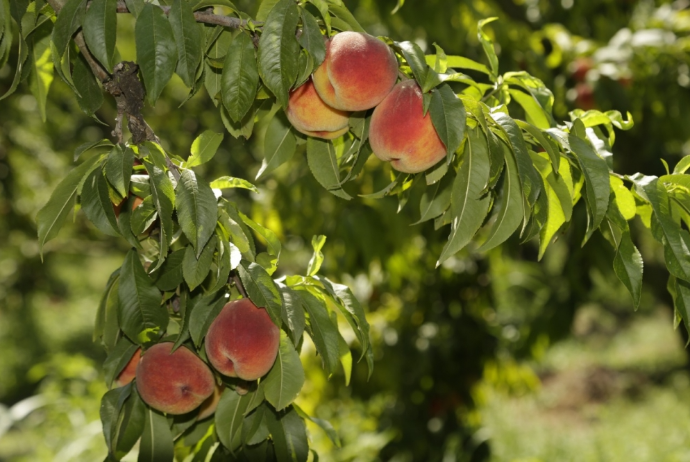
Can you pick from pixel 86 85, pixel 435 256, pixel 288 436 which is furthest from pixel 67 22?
pixel 435 256

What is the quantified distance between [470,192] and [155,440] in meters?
0.52

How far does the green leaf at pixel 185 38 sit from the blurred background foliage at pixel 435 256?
0.81 ft

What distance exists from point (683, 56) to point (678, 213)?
1551 millimetres

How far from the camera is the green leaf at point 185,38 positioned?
31.8 inches

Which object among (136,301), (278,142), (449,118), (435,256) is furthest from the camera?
(435,256)

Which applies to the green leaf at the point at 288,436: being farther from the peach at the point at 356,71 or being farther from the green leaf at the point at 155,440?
the peach at the point at 356,71

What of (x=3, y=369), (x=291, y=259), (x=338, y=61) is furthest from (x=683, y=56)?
(x=3, y=369)

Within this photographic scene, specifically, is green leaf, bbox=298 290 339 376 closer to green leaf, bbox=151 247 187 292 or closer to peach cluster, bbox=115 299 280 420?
peach cluster, bbox=115 299 280 420

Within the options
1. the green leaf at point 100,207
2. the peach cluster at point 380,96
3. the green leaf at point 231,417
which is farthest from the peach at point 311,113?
the green leaf at point 231,417

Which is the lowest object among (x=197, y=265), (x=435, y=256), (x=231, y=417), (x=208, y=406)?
(x=435, y=256)

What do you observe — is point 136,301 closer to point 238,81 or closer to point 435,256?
point 238,81

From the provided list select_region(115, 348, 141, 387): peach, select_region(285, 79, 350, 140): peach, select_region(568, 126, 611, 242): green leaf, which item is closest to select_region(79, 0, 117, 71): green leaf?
select_region(285, 79, 350, 140): peach

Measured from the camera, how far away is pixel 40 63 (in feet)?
3.43

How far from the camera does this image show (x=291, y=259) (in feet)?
12.8
